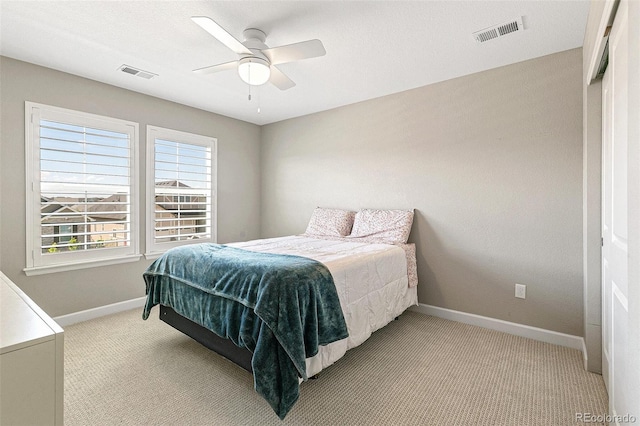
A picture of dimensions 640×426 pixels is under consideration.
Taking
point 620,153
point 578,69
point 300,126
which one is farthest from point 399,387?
point 300,126

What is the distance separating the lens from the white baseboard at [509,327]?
8.40 feet

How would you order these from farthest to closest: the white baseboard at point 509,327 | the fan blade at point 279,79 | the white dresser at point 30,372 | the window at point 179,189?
A: the window at point 179,189
the white baseboard at point 509,327
the fan blade at point 279,79
the white dresser at point 30,372

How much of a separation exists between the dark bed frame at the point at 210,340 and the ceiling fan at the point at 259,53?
1947mm

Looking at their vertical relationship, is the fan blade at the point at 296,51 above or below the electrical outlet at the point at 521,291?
above

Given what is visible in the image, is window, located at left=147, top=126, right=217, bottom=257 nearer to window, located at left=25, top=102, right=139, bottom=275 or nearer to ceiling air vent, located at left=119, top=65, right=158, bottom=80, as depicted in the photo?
window, located at left=25, top=102, right=139, bottom=275

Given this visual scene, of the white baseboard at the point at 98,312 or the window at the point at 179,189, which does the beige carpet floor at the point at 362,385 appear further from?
the window at the point at 179,189

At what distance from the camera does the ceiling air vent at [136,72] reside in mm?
2906

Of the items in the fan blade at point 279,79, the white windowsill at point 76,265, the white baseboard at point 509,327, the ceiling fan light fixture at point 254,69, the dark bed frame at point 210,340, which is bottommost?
the white baseboard at point 509,327

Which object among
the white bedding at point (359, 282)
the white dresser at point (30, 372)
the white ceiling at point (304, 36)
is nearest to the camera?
the white dresser at point (30, 372)

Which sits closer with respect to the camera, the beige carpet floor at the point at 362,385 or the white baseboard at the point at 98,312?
the beige carpet floor at the point at 362,385

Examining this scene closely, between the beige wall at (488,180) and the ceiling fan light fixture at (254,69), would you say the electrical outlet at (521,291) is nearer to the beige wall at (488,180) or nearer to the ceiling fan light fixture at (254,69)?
the beige wall at (488,180)

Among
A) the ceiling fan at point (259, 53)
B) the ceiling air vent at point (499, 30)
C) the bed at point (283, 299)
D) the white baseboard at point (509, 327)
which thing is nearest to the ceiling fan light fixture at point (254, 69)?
the ceiling fan at point (259, 53)

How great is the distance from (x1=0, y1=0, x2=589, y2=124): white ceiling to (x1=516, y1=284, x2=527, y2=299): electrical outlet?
6.86ft

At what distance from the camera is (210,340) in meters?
2.22
